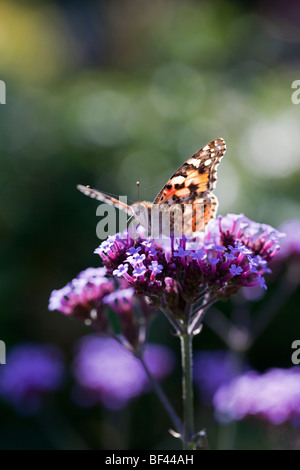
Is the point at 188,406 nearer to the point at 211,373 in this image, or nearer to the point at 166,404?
the point at 166,404

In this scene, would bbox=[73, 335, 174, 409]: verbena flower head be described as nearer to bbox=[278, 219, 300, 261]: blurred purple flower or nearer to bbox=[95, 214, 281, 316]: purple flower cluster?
bbox=[278, 219, 300, 261]: blurred purple flower

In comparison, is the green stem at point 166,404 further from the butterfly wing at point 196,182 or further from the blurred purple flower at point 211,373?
the blurred purple flower at point 211,373

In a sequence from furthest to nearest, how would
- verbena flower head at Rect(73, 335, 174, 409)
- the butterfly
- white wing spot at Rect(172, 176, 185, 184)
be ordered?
1. verbena flower head at Rect(73, 335, 174, 409)
2. white wing spot at Rect(172, 176, 185, 184)
3. the butterfly

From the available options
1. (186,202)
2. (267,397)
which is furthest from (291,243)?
(186,202)

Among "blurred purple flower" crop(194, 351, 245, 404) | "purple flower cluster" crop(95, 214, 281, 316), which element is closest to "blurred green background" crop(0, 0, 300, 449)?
"blurred purple flower" crop(194, 351, 245, 404)

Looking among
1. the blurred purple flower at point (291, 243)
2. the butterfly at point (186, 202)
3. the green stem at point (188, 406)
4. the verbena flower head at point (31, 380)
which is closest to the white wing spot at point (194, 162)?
the butterfly at point (186, 202)
